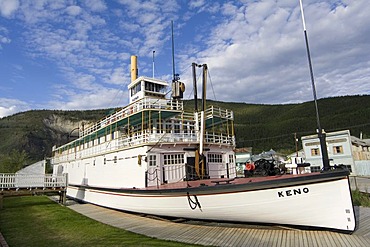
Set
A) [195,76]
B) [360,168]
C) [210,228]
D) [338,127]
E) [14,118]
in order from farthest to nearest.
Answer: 1. [14,118]
2. [338,127]
3. [360,168]
4. [195,76]
5. [210,228]

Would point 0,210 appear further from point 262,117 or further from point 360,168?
point 262,117

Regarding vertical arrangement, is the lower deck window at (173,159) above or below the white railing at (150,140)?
below

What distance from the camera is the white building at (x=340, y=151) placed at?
1325 inches

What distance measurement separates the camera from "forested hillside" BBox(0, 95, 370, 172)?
86.9 meters

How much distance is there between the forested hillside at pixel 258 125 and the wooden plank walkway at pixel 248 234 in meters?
73.8

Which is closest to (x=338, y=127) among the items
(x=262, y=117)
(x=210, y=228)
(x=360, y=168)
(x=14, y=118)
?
(x=262, y=117)

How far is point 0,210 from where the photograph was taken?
1504 centimetres

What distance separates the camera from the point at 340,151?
3500cm

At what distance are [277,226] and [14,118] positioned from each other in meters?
129

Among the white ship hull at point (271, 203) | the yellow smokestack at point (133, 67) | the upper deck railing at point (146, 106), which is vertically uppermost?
the yellow smokestack at point (133, 67)

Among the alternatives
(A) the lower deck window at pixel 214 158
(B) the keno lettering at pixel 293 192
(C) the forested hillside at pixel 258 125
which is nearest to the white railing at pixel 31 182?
(A) the lower deck window at pixel 214 158

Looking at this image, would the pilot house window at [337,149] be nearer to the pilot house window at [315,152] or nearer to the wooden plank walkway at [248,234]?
the pilot house window at [315,152]

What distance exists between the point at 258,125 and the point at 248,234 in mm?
108892

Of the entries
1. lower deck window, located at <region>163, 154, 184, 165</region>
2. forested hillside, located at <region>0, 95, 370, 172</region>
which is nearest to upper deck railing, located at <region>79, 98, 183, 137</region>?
lower deck window, located at <region>163, 154, 184, 165</region>
